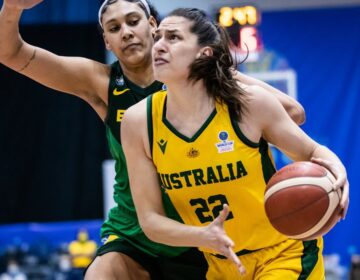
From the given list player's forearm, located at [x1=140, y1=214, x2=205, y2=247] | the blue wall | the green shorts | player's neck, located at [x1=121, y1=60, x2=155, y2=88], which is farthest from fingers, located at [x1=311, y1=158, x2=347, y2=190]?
the blue wall

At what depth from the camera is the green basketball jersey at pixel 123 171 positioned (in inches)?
174

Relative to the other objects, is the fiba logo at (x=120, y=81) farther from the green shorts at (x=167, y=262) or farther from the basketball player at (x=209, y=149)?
the green shorts at (x=167, y=262)

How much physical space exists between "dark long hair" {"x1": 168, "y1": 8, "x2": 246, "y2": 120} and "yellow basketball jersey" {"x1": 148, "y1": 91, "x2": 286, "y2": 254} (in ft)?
0.22

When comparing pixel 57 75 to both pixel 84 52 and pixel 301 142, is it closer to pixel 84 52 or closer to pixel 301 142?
pixel 301 142

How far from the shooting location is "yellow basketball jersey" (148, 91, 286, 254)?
386 centimetres

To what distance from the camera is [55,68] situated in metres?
4.50

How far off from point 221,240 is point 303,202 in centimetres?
42

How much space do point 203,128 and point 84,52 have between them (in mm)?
9779

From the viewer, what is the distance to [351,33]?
1311cm

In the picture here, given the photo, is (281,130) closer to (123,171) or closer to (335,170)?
(335,170)

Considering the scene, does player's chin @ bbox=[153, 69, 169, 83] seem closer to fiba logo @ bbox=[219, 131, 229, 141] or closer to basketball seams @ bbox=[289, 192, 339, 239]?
fiba logo @ bbox=[219, 131, 229, 141]

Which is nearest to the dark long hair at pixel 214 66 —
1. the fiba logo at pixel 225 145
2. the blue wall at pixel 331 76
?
the fiba logo at pixel 225 145

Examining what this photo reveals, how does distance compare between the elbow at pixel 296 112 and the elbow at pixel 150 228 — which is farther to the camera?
the elbow at pixel 296 112

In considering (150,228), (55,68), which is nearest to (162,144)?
(150,228)
